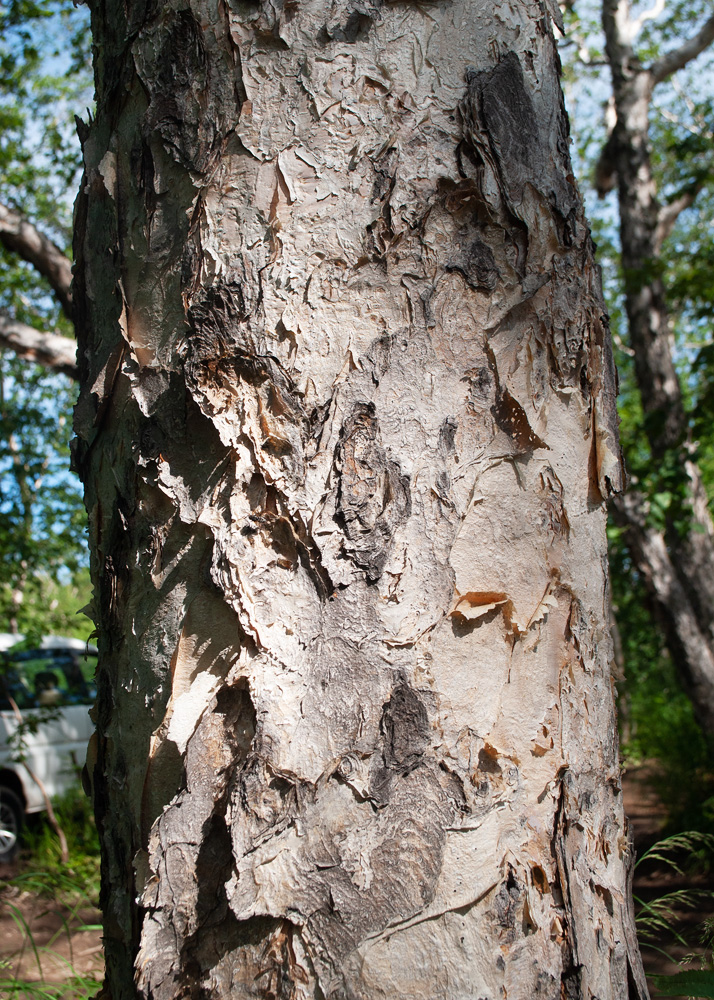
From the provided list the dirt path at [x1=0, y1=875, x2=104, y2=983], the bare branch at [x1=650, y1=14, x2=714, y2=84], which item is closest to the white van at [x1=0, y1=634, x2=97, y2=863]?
the dirt path at [x1=0, y1=875, x2=104, y2=983]

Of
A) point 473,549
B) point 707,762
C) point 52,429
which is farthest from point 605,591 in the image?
point 52,429

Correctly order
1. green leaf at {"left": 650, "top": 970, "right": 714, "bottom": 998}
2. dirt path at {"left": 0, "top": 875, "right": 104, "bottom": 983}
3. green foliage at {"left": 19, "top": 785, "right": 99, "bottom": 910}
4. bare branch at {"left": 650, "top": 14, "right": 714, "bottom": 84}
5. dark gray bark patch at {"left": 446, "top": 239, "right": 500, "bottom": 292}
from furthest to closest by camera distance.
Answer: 1. bare branch at {"left": 650, "top": 14, "right": 714, "bottom": 84}
2. green foliage at {"left": 19, "top": 785, "right": 99, "bottom": 910}
3. dirt path at {"left": 0, "top": 875, "right": 104, "bottom": 983}
4. green leaf at {"left": 650, "top": 970, "right": 714, "bottom": 998}
5. dark gray bark patch at {"left": 446, "top": 239, "right": 500, "bottom": 292}

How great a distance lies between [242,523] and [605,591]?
48 centimetres

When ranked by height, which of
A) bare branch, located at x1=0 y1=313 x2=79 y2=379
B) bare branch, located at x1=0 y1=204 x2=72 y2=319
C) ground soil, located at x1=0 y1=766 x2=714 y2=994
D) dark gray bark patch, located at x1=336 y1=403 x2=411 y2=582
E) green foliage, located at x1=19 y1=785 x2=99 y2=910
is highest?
bare branch, located at x1=0 y1=204 x2=72 y2=319

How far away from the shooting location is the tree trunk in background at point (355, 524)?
695 mm

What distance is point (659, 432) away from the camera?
518cm

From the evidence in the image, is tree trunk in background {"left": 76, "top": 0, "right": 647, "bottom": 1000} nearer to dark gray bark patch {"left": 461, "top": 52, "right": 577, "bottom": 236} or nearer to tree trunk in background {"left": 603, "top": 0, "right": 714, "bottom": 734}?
dark gray bark patch {"left": 461, "top": 52, "right": 577, "bottom": 236}

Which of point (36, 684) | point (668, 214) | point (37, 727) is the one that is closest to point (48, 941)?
point (37, 727)

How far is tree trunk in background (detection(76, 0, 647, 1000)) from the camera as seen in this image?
695mm

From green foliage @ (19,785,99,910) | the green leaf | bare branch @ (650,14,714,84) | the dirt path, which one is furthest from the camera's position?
bare branch @ (650,14,714,84)

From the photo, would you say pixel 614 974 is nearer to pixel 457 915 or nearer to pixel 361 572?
pixel 457 915

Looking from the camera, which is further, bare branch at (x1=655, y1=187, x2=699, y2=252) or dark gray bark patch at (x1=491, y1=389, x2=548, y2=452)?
bare branch at (x1=655, y1=187, x2=699, y2=252)

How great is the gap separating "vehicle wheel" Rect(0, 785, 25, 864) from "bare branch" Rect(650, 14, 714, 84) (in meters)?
8.50

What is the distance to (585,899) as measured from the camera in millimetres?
779
